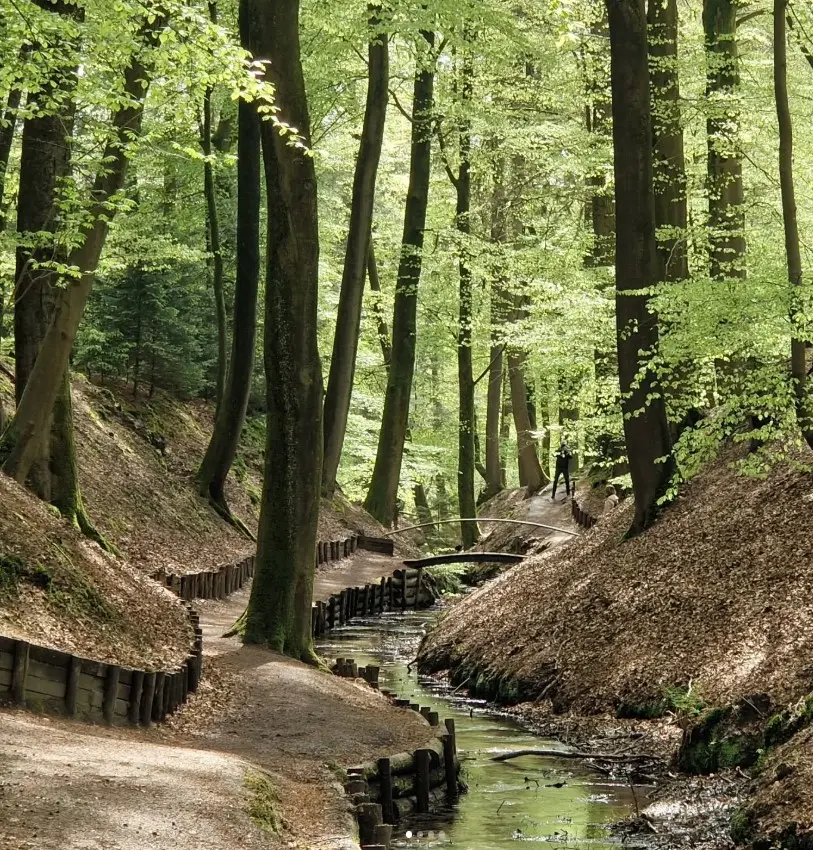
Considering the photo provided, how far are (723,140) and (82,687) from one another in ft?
36.3

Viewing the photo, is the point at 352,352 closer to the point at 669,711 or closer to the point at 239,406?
the point at 239,406

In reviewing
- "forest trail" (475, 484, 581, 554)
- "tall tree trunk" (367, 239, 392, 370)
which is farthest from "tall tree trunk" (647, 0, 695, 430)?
"tall tree trunk" (367, 239, 392, 370)

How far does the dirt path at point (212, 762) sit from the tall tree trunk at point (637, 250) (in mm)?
5420

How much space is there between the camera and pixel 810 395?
36.9ft

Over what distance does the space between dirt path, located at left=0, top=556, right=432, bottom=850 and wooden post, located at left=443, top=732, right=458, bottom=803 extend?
0.24 m

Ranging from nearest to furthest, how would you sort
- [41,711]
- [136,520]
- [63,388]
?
[41,711] → [63,388] → [136,520]

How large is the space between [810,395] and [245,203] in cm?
1380

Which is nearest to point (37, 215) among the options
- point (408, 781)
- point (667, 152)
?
point (408, 781)

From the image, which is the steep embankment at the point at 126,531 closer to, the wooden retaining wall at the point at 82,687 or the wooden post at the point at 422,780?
the wooden retaining wall at the point at 82,687

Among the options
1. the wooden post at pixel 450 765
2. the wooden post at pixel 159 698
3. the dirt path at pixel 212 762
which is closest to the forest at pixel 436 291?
the dirt path at pixel 212 762

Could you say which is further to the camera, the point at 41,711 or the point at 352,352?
the point at 352,352

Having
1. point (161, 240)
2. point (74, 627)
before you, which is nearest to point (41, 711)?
point (74, 627)

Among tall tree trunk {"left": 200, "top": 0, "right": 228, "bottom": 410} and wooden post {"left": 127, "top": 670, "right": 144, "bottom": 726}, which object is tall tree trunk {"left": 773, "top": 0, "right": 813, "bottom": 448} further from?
tall tree trunk {"left": 200, "top": 0, "right": 228, "bottom": 410}

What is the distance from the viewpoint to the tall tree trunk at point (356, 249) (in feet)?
80.1
